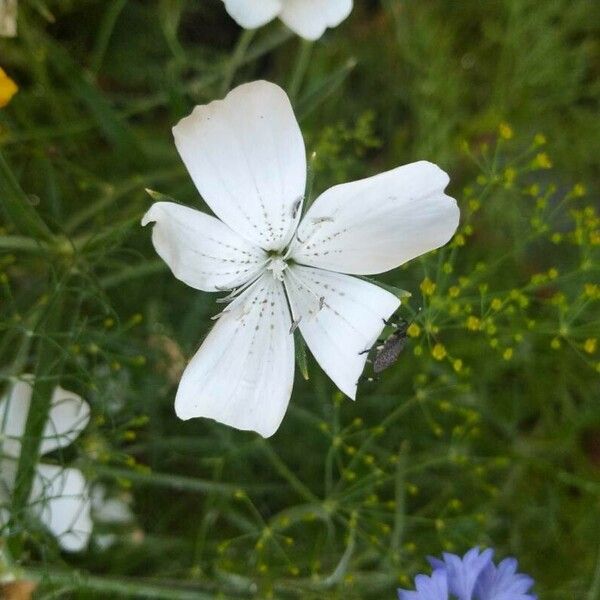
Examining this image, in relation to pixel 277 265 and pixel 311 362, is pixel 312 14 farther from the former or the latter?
pixel 311 362

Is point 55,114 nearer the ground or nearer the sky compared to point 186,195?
nearer the sky

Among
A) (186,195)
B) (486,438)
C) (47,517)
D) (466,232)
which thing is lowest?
(47,517)

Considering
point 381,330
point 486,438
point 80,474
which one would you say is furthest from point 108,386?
point 486,438

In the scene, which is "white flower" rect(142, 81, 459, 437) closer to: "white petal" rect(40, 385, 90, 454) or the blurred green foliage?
the blurred green foliage

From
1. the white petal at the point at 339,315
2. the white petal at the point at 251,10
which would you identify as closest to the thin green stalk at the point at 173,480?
the white petal at the point at 339,315

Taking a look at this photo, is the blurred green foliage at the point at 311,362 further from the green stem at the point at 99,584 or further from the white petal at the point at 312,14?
the white petal at the point at 312,14

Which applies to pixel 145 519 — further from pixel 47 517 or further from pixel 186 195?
pixel 186 195

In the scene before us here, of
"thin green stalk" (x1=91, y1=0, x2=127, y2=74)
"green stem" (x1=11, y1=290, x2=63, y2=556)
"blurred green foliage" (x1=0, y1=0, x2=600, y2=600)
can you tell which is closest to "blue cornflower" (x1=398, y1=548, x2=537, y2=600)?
"blurred green foliage" (x1=0, y1=0, x2=600, y2=600)
